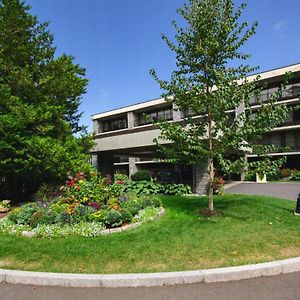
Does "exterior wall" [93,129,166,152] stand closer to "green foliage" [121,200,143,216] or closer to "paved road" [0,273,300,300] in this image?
"green foliage" [121,200,143,216]

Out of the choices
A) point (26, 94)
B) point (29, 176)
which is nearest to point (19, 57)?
point (26, 94)

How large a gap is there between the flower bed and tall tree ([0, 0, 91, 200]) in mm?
3184

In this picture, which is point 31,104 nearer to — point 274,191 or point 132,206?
point 132,206

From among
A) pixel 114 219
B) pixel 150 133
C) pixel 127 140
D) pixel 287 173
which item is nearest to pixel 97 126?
pixel 287 173

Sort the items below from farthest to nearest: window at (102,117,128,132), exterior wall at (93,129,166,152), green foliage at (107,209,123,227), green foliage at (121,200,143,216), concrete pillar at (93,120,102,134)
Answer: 1. concrete pillar at (93,120,102,134)
2. window at (102,117,128,132)
3. exterior wall at (93,129,166,152)
4. green foliage at (121,200,143,216)
5. green foliage at (107,209,123,227)

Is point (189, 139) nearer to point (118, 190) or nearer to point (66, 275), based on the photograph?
point (118, 190)

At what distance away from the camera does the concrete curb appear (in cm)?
477

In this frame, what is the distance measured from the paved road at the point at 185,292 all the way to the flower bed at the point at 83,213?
9.06ft

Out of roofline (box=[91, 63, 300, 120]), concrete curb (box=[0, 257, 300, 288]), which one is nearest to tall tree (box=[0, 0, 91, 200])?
concrete curb (box=[0, 257, 300, 288])

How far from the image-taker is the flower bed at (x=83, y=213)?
771cm

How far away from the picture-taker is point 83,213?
8.55m

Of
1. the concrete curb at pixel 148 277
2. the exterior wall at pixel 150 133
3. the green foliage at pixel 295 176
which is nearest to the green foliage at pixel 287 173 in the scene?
the green foliage at pixel 295 176

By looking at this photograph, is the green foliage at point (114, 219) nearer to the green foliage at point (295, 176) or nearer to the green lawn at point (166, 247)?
the green lawn at point (166, 247)

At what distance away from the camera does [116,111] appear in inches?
1786
